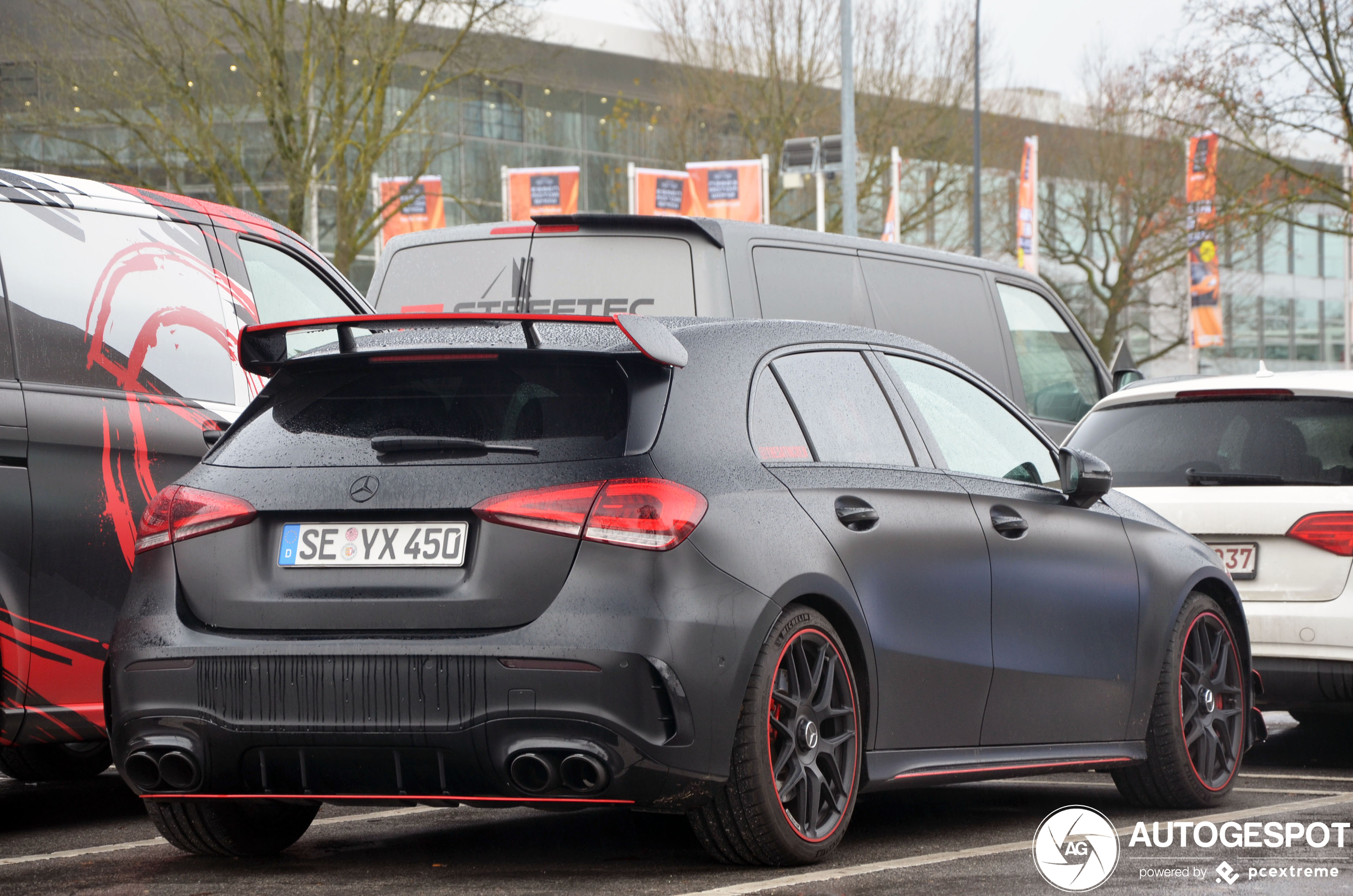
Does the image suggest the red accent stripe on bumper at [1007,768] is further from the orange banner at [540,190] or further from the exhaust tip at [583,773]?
the orange banner at [540,190]

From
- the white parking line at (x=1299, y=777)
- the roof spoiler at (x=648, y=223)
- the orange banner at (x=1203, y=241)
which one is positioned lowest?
the white parking line at (x=1299, y=777)

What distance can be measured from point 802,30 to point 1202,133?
45.5 feet

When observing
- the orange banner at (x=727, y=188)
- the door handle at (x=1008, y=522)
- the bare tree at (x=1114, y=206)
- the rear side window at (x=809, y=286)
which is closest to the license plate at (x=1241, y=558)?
the door handle at (x=1008, y=522)

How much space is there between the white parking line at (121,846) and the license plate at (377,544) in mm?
818

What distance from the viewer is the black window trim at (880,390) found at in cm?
514

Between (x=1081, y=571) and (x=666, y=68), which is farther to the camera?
(x=666, y=68)

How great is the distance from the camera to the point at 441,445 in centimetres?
477

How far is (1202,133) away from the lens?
3344cm

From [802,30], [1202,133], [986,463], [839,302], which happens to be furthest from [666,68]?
[986,463]

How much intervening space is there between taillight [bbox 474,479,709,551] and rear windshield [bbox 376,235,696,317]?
13.3ft

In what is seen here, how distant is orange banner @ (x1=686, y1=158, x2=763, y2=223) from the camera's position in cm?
3559

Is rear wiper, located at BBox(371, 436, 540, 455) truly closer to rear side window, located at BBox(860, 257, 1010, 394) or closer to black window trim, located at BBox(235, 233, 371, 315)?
black window trim, located at BBox(235, 233, 371, 315)

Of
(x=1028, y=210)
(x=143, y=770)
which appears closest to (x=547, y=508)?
(x=143, y=770)

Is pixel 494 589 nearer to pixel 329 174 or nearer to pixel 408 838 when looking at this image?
pixel 408 838
